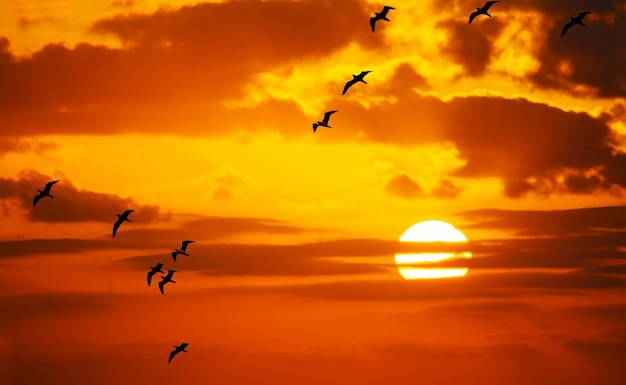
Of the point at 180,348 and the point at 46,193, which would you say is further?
the point at 180,348

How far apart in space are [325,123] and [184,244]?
22.1 metres

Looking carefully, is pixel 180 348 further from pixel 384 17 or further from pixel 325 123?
pixel 384 17

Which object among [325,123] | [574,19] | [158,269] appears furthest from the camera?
[158,269]

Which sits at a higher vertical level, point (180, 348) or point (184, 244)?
point (184, 244)

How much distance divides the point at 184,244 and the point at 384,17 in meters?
36.0

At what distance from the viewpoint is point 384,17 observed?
134 m

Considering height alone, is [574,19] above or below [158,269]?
above

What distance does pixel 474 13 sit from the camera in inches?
5482

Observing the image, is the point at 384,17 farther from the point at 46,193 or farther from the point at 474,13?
the point at 46,193

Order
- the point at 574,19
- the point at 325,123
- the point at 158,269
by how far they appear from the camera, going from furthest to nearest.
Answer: the point at 158,269, the point at 325,123, the point at 574,19

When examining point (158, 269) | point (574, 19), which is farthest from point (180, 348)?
point (574, 19)

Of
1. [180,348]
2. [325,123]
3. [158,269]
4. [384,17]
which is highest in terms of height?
[384,17]

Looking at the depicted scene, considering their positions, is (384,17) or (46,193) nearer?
(384,17)

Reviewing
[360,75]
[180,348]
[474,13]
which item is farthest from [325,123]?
[180,348]
